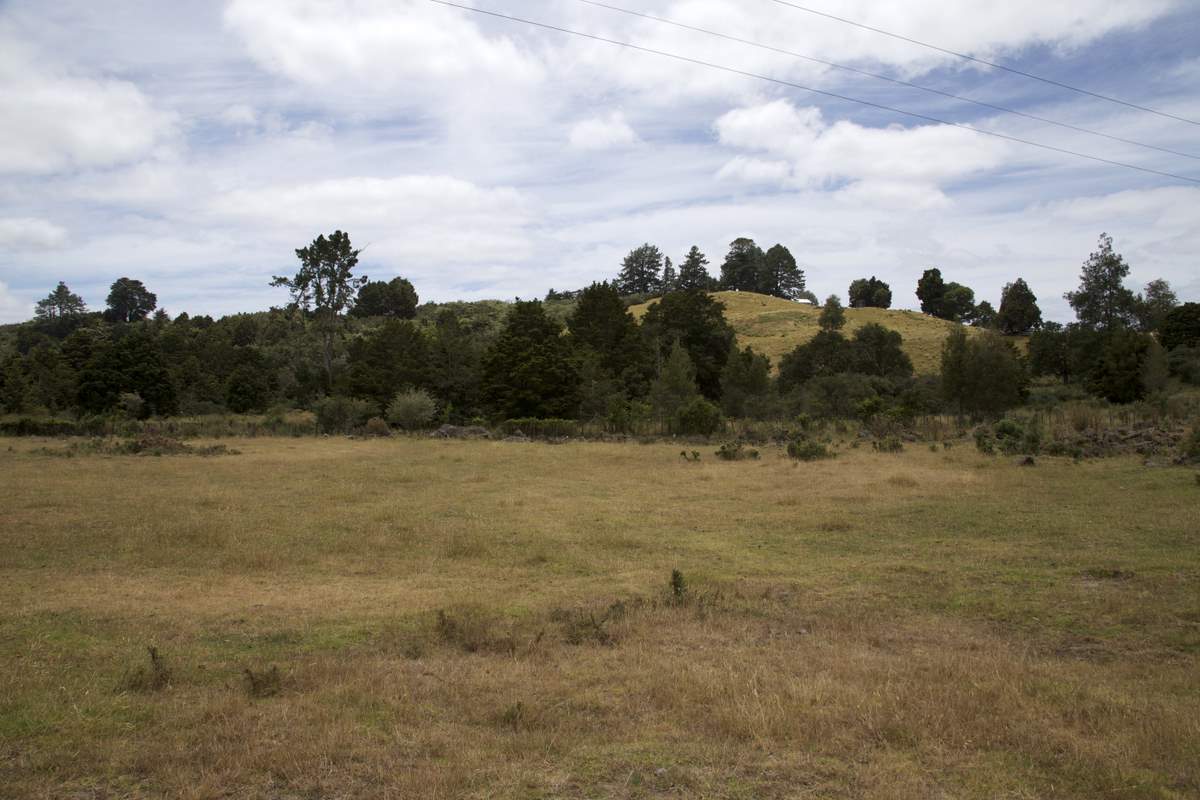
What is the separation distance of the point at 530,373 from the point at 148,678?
41615mm

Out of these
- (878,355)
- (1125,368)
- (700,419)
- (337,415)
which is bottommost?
(700,419)

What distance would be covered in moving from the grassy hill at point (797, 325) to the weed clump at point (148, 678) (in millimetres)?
70678

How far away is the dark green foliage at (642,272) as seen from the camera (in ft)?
391

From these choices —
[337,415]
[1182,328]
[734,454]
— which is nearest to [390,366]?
[337,415]

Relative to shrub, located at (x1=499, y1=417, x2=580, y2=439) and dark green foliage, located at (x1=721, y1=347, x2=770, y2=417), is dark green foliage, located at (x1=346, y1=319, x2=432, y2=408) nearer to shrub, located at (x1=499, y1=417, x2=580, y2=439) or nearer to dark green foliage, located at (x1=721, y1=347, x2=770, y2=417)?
shrub, located at (x1=499, y1=417, x2=580, y2=439)

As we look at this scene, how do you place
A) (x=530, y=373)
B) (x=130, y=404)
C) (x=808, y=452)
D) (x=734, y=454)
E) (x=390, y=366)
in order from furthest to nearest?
(x=390, y=366), (x=130, y=404), (x=530, y=373), (x=734, y=454), (x=808, y=452)

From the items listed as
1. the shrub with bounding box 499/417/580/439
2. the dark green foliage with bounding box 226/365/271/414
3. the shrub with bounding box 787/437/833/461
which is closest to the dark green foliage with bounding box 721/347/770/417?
the shrub with bounding box 499/417/580/439

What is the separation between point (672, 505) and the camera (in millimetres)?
17109

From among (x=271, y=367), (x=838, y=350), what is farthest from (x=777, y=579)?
(x=271, y=367)

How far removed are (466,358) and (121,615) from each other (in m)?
46.7

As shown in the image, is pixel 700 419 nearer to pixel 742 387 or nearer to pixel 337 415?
pixel 742 387

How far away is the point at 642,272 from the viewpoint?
392 feet

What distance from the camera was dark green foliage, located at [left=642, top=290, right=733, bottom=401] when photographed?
59.4 metres

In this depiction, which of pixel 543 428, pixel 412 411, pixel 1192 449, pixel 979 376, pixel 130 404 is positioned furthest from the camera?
pixel 130 404
